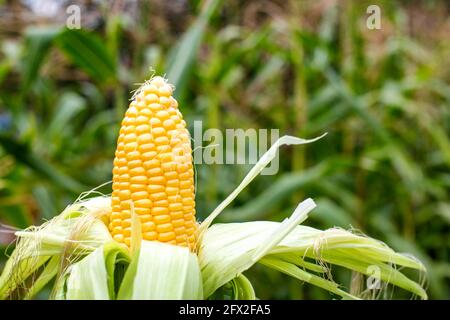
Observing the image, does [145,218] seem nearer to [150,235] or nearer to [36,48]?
[150,235]

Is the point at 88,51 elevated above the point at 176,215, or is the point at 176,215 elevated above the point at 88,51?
the point at 88,51

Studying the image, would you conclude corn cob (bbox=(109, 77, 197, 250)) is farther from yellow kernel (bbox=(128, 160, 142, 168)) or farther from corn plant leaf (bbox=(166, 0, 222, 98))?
corn plant leaf (bbox=(166, 0, 222, 98))

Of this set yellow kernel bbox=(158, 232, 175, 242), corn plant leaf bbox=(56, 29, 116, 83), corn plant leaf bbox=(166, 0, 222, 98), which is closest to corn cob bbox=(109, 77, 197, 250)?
yellow kernel bbox=(158, 232, 175, 242)

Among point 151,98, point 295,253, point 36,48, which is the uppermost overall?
point 36,48

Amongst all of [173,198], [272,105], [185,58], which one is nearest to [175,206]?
[173,198]

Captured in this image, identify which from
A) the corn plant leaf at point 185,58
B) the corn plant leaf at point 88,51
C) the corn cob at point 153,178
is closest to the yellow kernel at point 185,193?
the corn cob at point 153,178

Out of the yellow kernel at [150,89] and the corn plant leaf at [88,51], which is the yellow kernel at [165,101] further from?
the corn plant leaf at [88,51]
